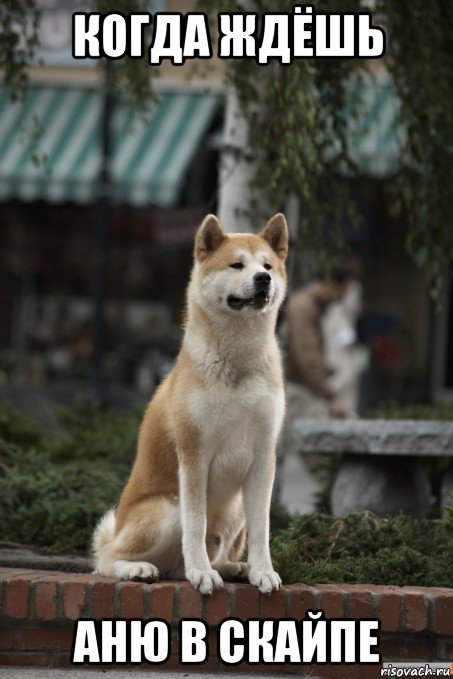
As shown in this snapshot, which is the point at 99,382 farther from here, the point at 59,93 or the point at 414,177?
the point at 414,177

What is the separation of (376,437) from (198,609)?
227cm

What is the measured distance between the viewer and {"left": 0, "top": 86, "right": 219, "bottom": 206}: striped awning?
1309cm

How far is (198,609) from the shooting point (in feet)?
13.6

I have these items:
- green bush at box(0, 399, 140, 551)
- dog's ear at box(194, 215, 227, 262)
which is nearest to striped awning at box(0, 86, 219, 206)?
green bush at box(0, 399, 140, 551)

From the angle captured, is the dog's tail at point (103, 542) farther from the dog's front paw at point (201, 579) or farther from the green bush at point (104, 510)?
the green bush at point (104, 510)

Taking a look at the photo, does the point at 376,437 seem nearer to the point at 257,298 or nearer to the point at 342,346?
the point at 257,298

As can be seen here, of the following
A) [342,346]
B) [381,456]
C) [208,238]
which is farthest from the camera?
[342,346]

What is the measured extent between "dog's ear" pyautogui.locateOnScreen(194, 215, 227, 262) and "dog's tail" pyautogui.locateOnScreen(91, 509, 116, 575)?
4.01ft

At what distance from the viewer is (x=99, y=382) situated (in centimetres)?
1183

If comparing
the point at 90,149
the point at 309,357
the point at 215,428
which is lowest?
the point at 215,428

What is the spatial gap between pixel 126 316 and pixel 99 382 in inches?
136

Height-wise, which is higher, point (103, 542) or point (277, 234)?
point (277, 234)

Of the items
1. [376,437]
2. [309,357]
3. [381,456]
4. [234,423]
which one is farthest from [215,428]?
A: [309,357]

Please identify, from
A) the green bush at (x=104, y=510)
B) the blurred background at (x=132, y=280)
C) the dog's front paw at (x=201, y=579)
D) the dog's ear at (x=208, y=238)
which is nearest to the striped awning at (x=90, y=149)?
the blurred background at (x=132, y=280)
